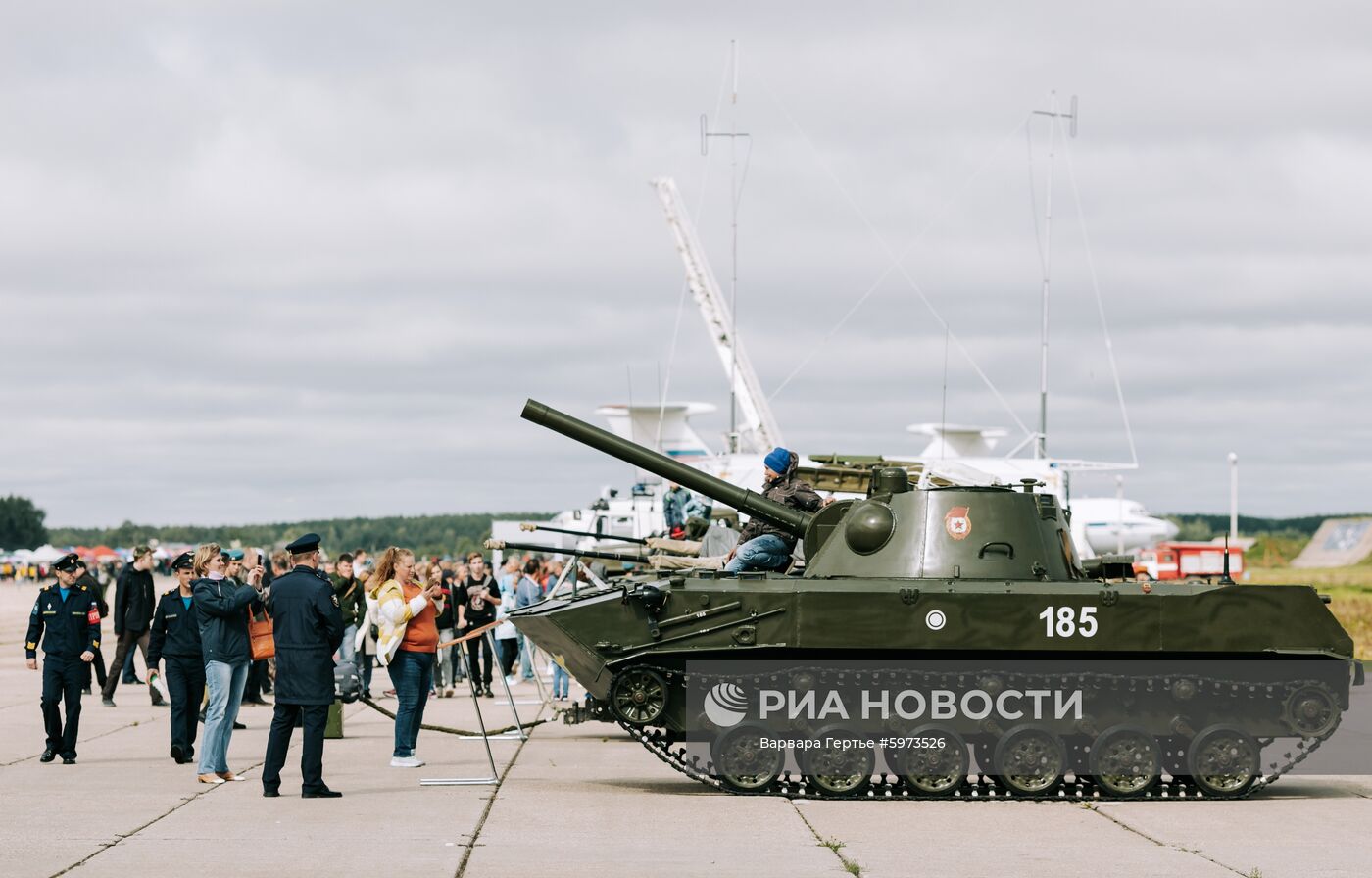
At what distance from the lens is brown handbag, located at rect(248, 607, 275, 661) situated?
572 inches

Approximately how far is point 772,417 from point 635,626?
54.2 meters

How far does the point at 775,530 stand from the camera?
52.2ft

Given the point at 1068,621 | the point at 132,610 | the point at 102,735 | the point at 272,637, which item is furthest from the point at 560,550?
the point at 1068,621

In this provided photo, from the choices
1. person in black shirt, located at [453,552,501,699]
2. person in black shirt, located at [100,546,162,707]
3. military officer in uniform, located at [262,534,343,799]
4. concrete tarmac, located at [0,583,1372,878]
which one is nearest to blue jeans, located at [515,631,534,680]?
person in black shirt, located at [453,552,501,699]

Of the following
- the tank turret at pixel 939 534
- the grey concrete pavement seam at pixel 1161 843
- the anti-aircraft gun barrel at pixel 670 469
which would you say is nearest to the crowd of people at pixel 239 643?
the anti-aircraft gun barrel at pixel 670 469

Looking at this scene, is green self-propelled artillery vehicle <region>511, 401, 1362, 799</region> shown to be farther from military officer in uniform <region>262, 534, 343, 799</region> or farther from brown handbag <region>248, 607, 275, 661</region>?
brown handbag <region>248, 607, 275, 661</region>

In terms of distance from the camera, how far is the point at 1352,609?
51.3 m

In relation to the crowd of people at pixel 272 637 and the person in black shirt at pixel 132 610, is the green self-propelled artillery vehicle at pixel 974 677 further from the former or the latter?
the person in black shirt at pixel 132 610

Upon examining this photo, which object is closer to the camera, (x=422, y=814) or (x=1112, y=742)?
(x=422, y=814)

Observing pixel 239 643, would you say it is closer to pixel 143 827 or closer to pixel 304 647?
pixel 304 647

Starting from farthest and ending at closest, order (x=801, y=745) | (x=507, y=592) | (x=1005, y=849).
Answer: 1. (x=507, y=592)
2. (x=801, y=745)
3. (x=1005, y=849)

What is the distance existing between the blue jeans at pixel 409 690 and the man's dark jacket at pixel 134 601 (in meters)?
6.92

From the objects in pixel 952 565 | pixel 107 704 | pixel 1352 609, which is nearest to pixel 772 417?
pixel 1352 609

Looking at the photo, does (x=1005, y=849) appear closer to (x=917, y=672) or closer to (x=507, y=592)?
(x=917, y=672)
